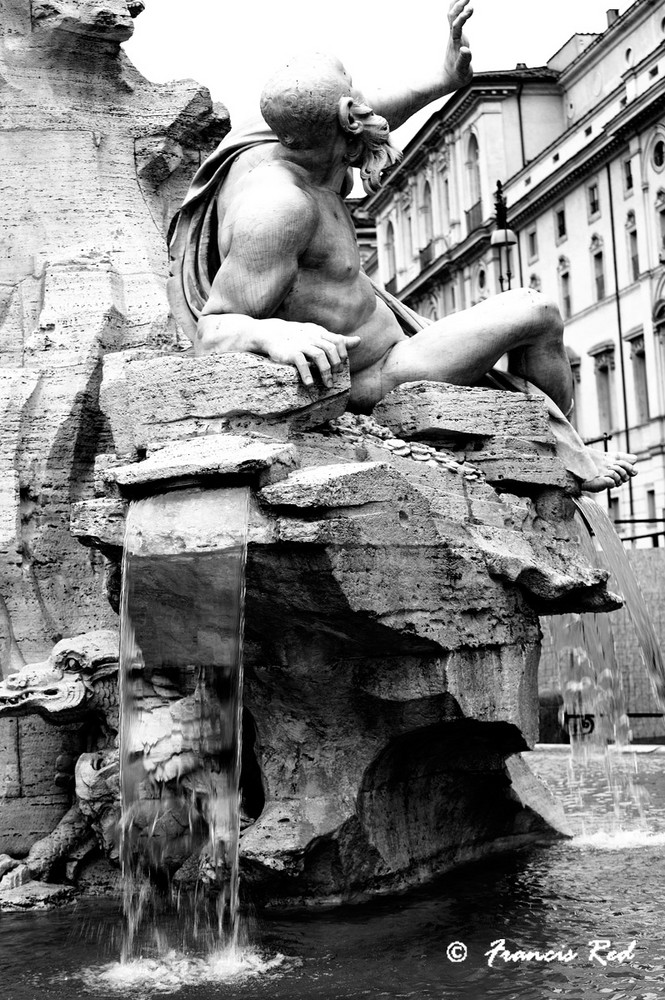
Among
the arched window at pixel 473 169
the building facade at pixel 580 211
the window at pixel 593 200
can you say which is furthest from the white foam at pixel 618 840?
the arched window at pixel 473 169

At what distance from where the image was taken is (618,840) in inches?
236

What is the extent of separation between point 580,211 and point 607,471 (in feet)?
113

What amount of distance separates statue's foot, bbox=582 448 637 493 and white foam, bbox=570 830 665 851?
59.2 inches

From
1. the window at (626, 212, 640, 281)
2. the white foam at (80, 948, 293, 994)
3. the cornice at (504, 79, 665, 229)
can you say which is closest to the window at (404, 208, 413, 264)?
the cornice at (504, 79, 665, 229)

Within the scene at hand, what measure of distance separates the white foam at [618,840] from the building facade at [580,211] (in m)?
21.6

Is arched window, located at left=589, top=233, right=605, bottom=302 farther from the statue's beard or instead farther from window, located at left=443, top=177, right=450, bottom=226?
the statue's beard

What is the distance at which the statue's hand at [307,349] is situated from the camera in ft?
15.3

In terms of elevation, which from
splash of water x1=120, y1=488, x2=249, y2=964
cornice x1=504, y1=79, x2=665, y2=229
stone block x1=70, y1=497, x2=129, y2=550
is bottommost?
splash of water x1=120, y1=488, x2=249, y2=964

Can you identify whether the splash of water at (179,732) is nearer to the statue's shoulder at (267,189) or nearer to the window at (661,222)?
the statue's shoulder at (267,189)

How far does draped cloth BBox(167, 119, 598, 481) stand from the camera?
217 inches

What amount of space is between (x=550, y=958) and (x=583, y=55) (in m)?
41.8

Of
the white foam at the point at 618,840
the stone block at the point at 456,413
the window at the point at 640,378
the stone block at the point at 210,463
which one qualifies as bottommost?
the white foam at the point at 618,840

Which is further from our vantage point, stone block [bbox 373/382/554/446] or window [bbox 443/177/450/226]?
window [bbox 443/177/450/226]

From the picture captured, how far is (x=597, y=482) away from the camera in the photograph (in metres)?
5.69
